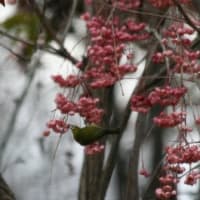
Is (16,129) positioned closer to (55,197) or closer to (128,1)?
(55,197)

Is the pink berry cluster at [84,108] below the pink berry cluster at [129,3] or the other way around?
below

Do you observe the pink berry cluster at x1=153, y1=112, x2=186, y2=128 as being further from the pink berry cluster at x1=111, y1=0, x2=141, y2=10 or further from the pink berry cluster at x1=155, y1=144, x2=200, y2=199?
the pink berry cluster at x1=111, y1=0, x2=141, y2=10

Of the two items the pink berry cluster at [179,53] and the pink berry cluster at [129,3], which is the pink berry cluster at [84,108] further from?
the pink berry cluster at [129,3]

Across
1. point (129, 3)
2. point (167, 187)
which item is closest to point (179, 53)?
point (167, 187)

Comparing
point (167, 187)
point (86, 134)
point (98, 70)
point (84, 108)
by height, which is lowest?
point (167, 187)

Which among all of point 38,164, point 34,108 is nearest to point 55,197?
point 38,164

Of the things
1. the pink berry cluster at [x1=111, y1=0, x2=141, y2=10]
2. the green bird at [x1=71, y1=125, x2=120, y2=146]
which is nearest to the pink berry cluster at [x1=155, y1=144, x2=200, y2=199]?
the green bird at [x1=71, y1=125, x2=120, y2=146]

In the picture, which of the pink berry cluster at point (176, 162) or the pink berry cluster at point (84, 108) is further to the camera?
the pink berry cluster at point (84, 108)

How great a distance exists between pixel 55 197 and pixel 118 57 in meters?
2.74

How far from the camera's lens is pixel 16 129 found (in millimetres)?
5938

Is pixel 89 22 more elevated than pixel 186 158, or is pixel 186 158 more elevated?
pixel 89 22

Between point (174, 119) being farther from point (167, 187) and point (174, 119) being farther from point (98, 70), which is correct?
point (98, 70)

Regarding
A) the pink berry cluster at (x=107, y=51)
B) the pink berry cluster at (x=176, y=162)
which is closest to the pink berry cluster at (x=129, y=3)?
the pink berry cluster at (x=107, y=51)

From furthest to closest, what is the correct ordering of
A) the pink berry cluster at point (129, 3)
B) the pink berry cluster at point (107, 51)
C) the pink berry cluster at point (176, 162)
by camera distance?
the pink berry cluster at point (129, 3)
the pink berry cluster at point (107, 51)
the pink berry cluster at point (176, 162)
